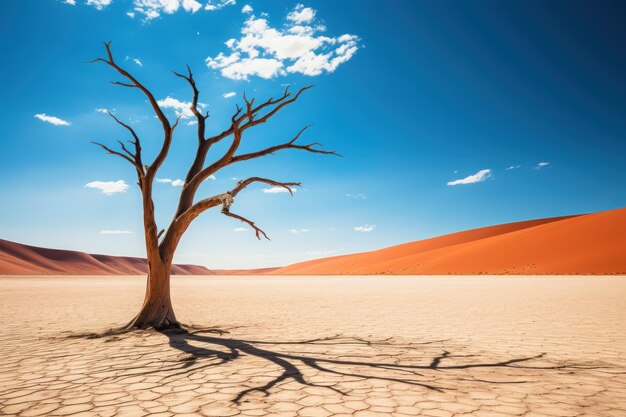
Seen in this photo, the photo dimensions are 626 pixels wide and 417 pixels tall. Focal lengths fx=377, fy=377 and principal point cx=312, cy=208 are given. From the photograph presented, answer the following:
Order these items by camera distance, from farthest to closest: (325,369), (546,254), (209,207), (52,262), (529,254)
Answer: (52,262)
(529,254)
(546,254)
(209,207)
(325,369)

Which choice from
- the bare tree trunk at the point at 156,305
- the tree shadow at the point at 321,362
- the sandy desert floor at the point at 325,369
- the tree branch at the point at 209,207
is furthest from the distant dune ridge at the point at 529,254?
the bare tree trunk at the point at 156,305

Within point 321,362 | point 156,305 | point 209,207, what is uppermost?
point 209,207

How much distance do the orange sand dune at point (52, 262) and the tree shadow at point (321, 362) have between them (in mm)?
77832

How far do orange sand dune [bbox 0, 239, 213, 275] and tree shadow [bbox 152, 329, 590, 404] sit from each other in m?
77.8

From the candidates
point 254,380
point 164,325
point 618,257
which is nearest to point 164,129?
point 164,325

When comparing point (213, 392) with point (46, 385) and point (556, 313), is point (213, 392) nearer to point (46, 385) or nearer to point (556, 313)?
point (46, 385)

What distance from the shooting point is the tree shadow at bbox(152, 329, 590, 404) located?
12.7 feet

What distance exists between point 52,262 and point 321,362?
108294mm

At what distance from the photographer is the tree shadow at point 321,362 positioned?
12.7 ft

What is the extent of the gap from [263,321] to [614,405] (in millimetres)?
6716

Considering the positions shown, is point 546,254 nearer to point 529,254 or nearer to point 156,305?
point 529,254

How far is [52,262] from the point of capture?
301ft

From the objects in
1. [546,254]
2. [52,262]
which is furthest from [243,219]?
[52,262]

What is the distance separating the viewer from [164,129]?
7.59 metres
